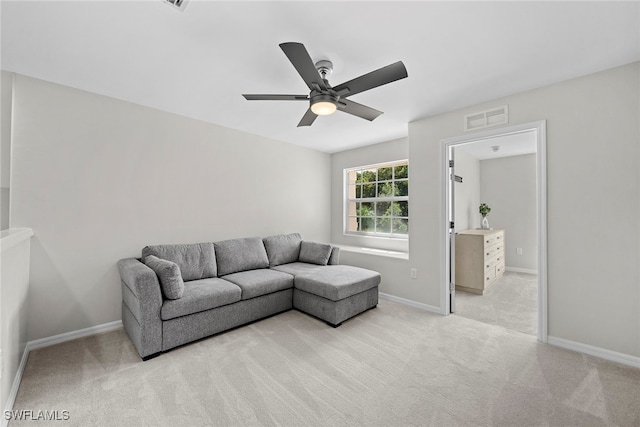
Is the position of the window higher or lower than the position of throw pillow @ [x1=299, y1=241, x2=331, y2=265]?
higher

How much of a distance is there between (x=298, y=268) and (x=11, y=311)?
2.68 metres

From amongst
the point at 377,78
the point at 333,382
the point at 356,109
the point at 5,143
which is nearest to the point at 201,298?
the point at 333,382

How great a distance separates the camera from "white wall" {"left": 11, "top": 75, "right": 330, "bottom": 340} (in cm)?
251

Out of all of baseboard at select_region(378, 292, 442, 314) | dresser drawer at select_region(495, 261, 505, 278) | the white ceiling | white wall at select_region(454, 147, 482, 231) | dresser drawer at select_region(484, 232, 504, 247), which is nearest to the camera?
the white ceiling

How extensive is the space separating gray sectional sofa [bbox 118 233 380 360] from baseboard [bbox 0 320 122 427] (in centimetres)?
19

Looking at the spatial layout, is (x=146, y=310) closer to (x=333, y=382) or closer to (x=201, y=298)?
(x=201, y=298)

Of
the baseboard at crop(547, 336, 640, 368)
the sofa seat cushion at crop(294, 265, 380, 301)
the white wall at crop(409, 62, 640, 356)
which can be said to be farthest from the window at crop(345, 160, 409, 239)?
the baseboard at crop(547, 336, 640, 368)

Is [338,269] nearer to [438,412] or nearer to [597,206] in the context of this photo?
[438,412]

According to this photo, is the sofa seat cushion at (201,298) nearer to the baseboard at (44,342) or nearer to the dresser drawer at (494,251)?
the baseboard at (44,342)

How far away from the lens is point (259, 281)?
124 inches

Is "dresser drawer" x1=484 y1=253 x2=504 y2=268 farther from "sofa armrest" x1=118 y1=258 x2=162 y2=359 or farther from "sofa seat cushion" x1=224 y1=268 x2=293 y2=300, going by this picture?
"sofa armrest" x1=118 y1=258 x2=162 y2=359

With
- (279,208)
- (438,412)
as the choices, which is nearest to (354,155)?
(279,208)

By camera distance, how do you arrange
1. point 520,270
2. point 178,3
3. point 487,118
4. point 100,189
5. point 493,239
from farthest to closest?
point 520,270
point 493,239
point 487,118
point 100,189
point 178,3

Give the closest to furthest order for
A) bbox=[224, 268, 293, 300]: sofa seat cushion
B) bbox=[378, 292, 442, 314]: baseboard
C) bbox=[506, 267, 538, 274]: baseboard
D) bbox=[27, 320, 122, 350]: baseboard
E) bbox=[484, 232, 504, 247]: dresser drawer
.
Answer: bbox=[27, 320, 122, 350]: baseboard, bbox=[224, 268, 293, 300]: sofa seat cushion, bbox=[378, 292, 442, 314]: baseboard, bbox=[484, 232, 504, 247]: dresser drawer, bbox=[506, 267, 538, 274]: baseboard
